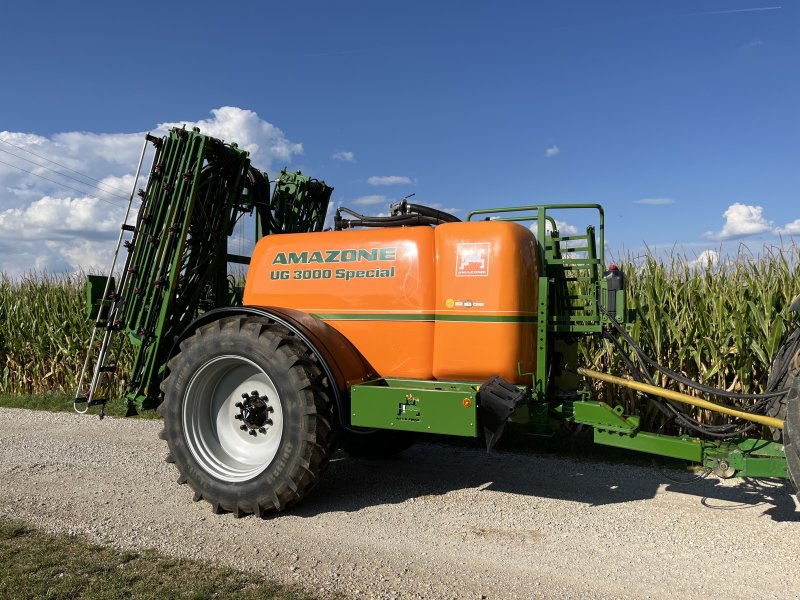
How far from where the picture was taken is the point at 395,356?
15.9 ft

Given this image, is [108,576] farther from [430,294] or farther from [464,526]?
[430,294]

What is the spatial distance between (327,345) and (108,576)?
6.64 ft

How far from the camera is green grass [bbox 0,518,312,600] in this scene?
343cm

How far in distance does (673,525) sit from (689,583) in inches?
38.5

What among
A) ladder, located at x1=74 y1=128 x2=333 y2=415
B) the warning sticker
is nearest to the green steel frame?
ladder, located at x1=74 y1=128 x2=333 y2=415

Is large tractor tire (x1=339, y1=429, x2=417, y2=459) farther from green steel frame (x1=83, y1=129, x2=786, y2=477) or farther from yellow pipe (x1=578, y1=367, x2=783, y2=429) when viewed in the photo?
yellow pipe (x1=578, y1=367, x2=783, y2=429)

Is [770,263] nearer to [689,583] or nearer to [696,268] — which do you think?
[696,268]

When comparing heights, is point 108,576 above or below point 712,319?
below

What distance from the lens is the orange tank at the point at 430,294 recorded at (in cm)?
452

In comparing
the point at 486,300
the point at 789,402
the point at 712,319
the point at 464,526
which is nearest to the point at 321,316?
the point at 486,300

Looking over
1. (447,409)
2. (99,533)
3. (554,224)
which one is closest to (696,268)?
(554,224)

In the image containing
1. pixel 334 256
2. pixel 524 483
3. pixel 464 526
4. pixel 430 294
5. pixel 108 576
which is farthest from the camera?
pixel 524 483

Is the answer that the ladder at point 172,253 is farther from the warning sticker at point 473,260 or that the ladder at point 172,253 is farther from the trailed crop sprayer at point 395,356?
the warning sticker at point 473,260

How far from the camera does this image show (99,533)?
173 inches
